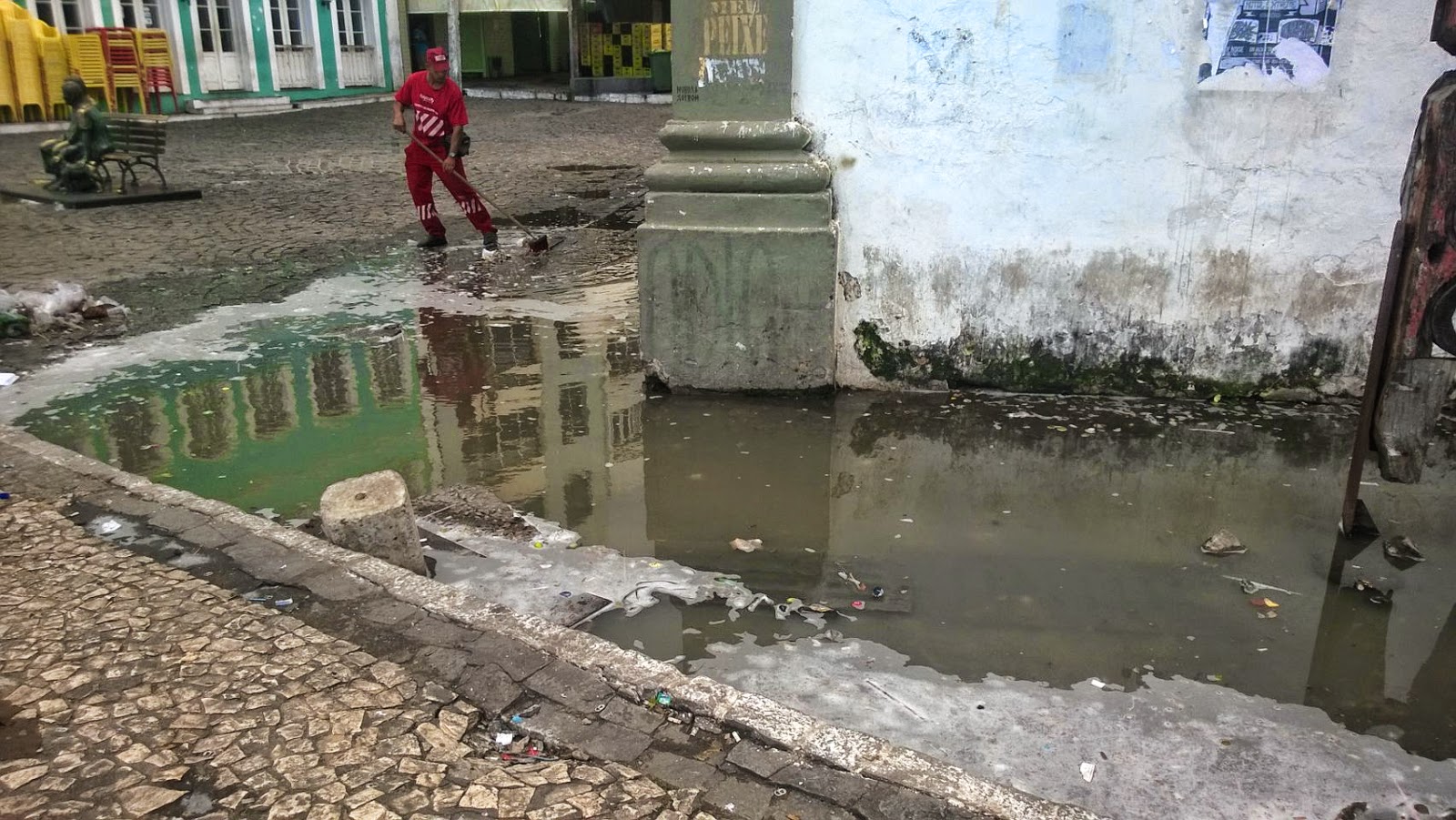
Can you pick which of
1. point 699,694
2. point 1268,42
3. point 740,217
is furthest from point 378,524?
point 1268,42

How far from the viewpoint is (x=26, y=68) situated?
1608cm

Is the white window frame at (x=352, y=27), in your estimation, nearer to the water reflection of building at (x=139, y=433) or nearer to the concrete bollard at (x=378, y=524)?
the water reflection of building at (x=139, y=433)

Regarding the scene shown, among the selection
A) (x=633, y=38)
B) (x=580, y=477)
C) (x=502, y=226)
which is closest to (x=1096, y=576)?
(x=580, y=477)

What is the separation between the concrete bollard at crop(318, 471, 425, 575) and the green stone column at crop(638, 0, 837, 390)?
1.88 meters

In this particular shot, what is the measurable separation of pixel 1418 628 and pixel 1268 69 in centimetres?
254

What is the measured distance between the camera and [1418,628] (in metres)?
3.13

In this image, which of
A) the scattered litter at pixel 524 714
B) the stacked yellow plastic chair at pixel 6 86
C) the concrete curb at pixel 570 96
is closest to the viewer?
the scattered litter at pixel 524 714

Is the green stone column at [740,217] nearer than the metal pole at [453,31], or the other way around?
the green stone column at [740,217]

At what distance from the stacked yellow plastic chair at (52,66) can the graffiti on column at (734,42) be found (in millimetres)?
15892

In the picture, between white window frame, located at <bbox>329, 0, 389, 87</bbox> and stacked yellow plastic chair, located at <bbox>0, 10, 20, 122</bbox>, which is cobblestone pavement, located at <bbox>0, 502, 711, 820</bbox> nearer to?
stacked yellow plastic chair, located at <bbox>0, 10, 20, 122</bbox>

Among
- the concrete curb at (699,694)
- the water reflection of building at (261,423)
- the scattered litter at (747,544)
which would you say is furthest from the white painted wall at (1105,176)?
the concrete curb at (699,694)

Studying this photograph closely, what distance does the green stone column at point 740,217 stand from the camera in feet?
15.5

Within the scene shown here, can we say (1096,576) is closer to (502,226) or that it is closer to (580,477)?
(580,477)

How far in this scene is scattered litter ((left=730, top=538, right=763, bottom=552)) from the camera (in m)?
3.69
